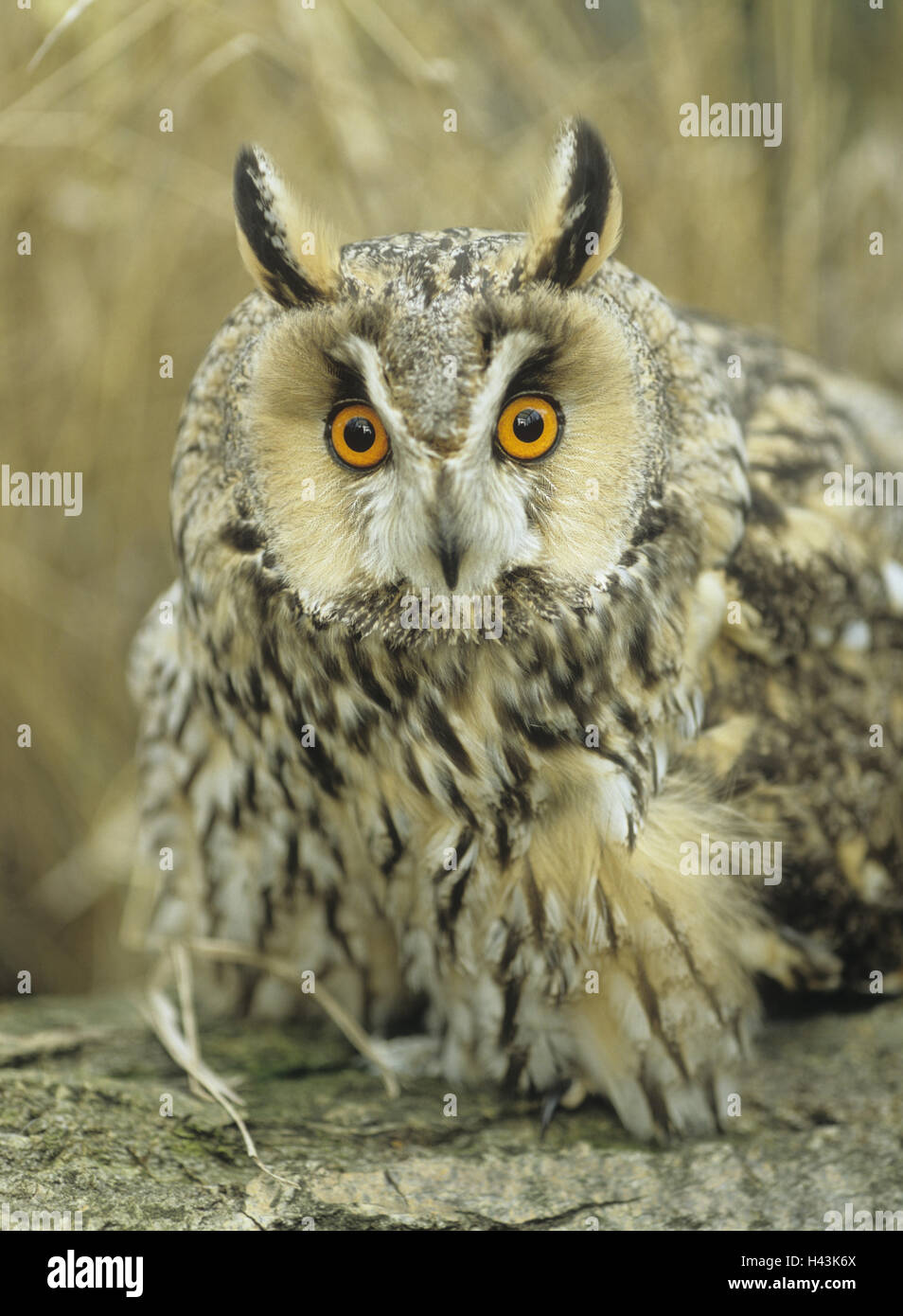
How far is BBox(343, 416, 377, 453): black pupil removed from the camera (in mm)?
1212

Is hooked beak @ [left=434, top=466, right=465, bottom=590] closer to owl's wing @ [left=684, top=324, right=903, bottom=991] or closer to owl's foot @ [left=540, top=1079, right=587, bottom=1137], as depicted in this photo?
owl's wing @ [left=684, top=324, right=903, bottom=991]

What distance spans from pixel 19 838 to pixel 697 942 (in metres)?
1.49

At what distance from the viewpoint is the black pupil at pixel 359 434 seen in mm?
1212

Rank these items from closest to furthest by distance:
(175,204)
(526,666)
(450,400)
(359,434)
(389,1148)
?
(450,400) → (359,434) → (526,666) → (389,1148) → (175,204)

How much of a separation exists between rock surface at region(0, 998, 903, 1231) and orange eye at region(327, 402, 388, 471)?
89 centimetres

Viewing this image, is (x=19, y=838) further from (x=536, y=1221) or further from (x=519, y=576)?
(x=519, y=576)

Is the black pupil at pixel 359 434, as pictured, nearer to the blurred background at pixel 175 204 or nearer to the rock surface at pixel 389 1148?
the rock surface at pixel 389 1148

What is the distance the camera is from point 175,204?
7.38 feet

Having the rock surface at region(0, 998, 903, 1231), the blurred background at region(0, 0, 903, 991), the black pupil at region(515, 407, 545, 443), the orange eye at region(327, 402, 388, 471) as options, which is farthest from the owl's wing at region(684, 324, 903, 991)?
the blurred background at region(0, 0, 903, 991)

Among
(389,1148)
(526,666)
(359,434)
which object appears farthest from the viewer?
(389,1148)

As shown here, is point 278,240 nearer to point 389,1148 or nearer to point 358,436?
point 358,436

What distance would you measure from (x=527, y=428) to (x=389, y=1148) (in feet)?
3.19

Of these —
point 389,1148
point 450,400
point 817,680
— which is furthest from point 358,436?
point 389,1148
